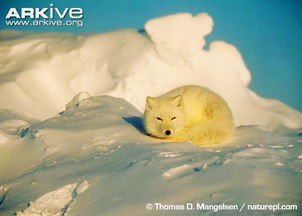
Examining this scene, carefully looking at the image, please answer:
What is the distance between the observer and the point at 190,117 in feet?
14.7

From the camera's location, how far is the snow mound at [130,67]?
8961 millimetres

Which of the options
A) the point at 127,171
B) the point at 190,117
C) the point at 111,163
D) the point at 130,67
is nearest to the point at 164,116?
the point at 190,117

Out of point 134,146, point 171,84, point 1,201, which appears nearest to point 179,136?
point 134,146

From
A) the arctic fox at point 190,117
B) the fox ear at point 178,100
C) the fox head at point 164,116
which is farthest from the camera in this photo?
the fox ear at point 178,100

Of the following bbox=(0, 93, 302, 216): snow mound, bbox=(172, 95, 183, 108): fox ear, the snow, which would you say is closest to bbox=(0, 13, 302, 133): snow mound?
the snow

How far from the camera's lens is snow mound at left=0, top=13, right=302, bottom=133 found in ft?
29.4

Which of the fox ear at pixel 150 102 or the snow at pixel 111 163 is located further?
the fox ear at pixel 150 102

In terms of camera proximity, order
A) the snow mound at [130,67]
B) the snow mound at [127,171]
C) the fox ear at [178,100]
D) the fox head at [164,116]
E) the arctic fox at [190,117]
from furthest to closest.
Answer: the snow mound at [130,67] → the fox ear at [178,100] → the fox head at [164,116] → the arctic fox at [190,117] → the snow mound at [127,171]

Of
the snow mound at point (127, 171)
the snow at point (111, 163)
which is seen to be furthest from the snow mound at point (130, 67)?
the snow mound at point (127, 171)

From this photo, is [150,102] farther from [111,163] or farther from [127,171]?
[127,171]

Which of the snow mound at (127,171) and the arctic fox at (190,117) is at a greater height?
the arctic fox at (190,117)

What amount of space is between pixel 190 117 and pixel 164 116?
1.38 feet

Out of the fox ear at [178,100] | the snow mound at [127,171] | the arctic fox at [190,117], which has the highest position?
the fox ear at [178,100]

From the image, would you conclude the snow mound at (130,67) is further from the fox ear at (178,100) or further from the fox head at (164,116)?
the fox ear at (178,100)
